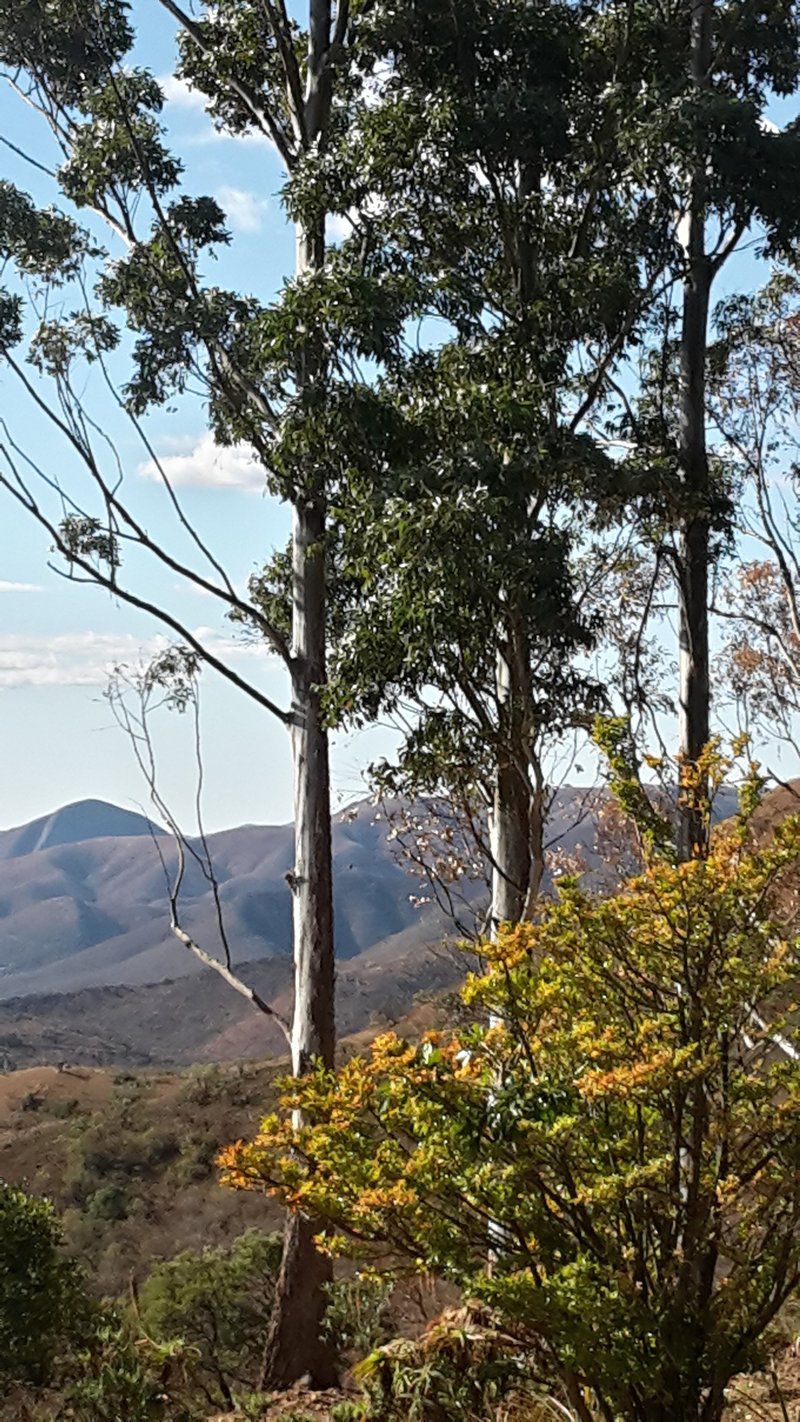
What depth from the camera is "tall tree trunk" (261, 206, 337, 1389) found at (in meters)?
8.72

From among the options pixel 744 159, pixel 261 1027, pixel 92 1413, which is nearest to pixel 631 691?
pixel 744 159

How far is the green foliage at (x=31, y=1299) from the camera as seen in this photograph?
6.70 m

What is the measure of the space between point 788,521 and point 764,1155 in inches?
394

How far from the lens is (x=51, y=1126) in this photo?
24.5m

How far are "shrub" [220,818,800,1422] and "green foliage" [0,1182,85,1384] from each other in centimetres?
323

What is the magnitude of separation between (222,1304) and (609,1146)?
7769 mm

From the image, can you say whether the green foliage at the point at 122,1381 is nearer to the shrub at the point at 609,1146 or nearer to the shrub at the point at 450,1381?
the shrub at the point at 450,1381

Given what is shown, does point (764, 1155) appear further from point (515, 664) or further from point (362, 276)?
point (362, 276)

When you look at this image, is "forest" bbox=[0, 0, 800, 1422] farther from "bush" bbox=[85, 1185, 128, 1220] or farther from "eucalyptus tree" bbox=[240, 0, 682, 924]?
"bush" bbox=[85, 1185, 128, 1220]

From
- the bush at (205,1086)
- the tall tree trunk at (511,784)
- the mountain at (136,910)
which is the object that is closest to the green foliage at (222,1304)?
the tall tree trunk at (511,784)

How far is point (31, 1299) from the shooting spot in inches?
266

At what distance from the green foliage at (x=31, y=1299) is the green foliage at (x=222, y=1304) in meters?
3.51

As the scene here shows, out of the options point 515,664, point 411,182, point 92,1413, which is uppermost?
point 411,182

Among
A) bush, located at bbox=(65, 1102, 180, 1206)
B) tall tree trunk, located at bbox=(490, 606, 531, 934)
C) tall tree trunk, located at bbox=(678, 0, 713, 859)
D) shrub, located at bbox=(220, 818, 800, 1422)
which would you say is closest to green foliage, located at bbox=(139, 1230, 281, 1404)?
tall tree trunk, located at bbox=(490, 606, 531, 934)
